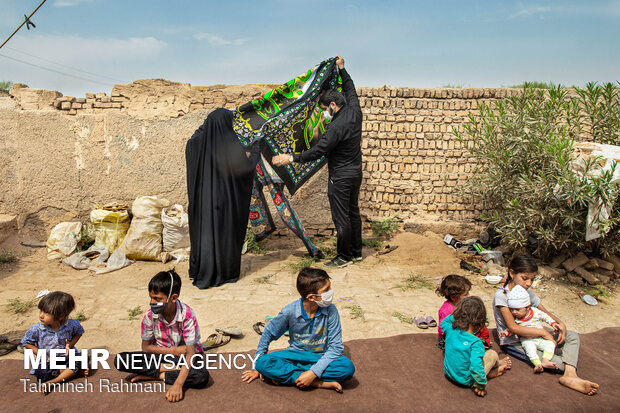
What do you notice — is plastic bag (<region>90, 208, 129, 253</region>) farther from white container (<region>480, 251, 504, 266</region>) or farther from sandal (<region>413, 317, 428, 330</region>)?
white container (<region>480, 251, 504, 266</region>)

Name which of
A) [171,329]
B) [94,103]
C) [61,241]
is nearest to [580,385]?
[171,329]

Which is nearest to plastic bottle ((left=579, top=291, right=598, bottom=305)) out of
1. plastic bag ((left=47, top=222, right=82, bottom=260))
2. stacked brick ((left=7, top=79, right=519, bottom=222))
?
stacked brick ((left=7, top=79, right=519, bottom=222))

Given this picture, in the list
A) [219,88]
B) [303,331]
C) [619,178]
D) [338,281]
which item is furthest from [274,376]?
[219,88]

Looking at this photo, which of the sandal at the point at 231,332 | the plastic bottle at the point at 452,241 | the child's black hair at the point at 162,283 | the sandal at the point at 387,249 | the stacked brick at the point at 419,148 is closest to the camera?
the child's black hair at the point at 162,283

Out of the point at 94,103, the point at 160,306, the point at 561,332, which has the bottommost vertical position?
the point at 561,332

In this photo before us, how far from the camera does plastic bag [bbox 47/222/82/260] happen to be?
566 centimetres

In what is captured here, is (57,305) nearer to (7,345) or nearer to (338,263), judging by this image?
(7,345)

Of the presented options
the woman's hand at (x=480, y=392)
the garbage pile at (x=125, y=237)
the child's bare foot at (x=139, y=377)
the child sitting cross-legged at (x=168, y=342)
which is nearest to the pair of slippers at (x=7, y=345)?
the child sitting cross-legged at (x=168, y=342)

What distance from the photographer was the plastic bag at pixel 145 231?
18.1ft

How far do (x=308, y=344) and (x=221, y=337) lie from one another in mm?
914

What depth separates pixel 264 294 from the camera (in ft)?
15.1

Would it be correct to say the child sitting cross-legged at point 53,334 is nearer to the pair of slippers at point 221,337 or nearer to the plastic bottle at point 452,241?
the pair of slippers at point 221,337

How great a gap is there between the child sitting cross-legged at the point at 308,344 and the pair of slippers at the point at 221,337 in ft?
1.99

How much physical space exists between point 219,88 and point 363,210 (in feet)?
8.67
